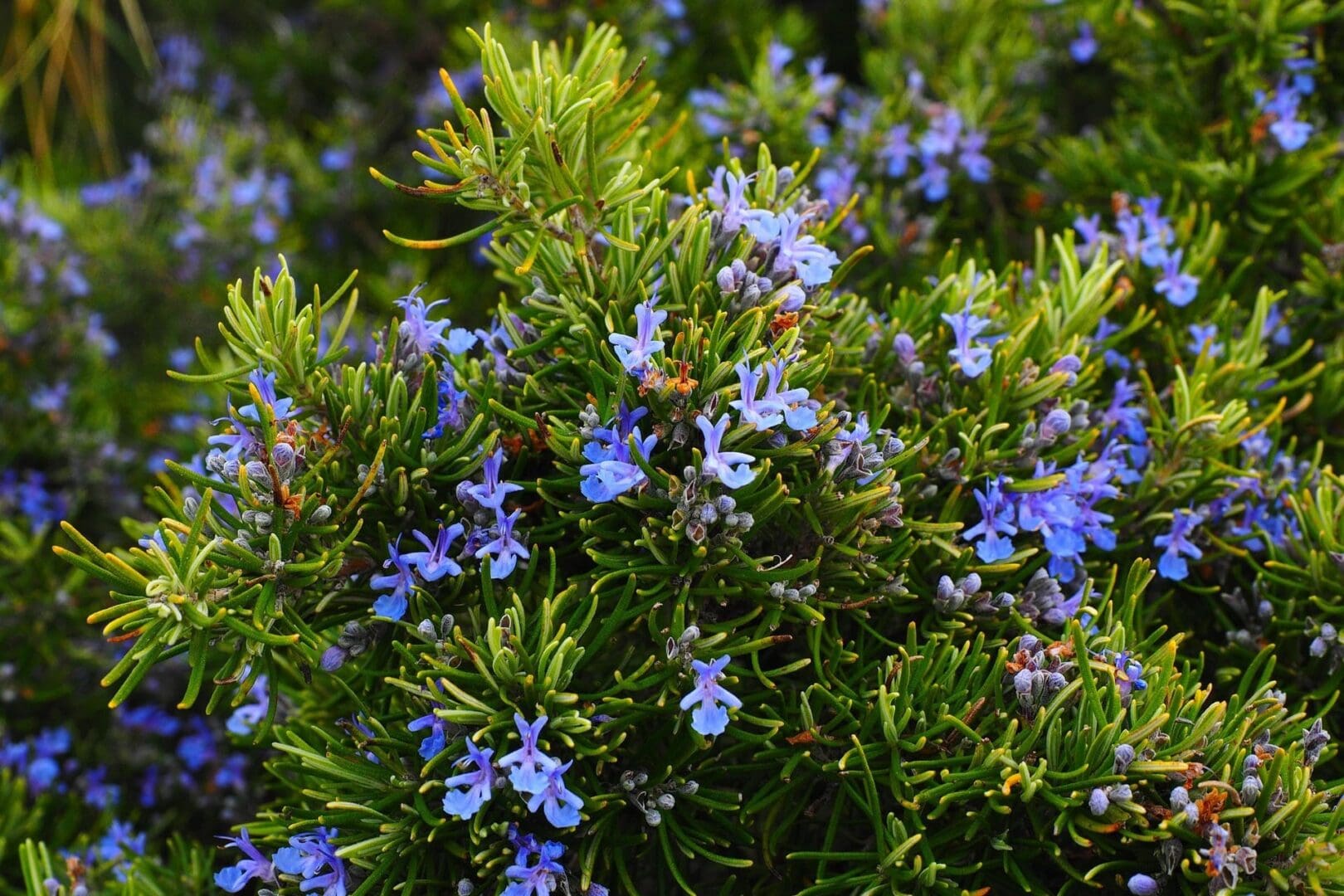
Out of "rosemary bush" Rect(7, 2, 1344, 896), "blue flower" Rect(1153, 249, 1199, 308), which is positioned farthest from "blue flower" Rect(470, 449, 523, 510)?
"blue flower" Rect(1153, 249, 1199, 308)

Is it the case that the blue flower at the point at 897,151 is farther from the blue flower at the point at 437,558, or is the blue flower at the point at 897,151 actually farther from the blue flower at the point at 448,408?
the blue flower at the point at 437,558

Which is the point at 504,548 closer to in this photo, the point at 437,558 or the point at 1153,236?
the point at 437,558

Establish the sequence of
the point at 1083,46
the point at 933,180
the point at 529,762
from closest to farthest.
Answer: the point at 529,762 < the point at 933,180 < the point at 1083,46

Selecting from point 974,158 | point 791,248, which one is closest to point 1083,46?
point 974,158

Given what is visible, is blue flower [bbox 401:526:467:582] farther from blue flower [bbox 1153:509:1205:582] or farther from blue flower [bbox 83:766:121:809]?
blue flower [bbox 83:766:121:809]

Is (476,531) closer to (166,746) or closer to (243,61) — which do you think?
(166,746)

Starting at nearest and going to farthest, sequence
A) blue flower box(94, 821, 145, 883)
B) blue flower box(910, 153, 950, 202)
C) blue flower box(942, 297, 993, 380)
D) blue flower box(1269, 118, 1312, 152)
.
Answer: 1. blue flower box(942, 297, 993, 380)
2. blue flower box(94, 821, 145, 883)
3. blue flower box(1269, 118, 1312, 152)
4. blue flower box(910, 153, 950, 202)

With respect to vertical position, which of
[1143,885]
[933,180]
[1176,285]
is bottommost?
[1143,885]
